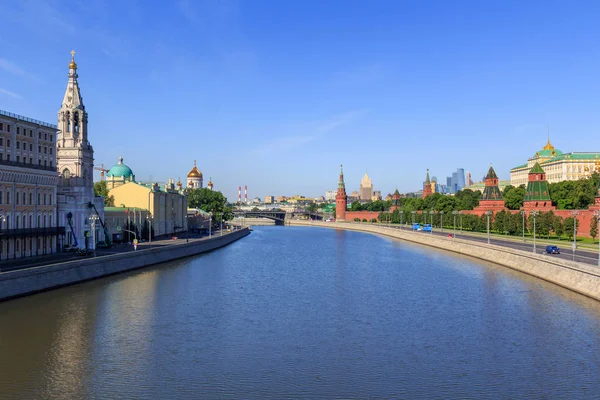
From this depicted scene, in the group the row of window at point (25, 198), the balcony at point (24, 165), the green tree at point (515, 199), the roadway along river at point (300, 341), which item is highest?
the balcony at point (24, 165)

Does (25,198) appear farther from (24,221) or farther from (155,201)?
(155,201)

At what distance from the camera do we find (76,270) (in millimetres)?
50875

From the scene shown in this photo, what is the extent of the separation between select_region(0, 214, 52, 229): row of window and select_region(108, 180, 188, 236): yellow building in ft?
117

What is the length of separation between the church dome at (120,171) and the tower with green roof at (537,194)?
79478 mm

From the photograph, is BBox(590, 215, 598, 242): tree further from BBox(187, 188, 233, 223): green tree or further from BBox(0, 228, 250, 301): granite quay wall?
BBox(187, 188, 233, 223): green tree

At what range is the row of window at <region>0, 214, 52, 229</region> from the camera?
53.6 m

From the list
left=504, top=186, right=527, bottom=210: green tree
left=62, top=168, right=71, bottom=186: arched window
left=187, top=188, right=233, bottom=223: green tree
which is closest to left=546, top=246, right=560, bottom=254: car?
left=62, top=168, right=71, bottom=186: arched window

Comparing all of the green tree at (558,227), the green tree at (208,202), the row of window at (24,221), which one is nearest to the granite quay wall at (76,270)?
the row of window at (24,221)

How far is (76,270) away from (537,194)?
3461 inches

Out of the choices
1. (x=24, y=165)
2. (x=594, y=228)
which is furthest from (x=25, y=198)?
(x=594, y=228)

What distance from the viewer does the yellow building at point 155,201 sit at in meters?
98.7

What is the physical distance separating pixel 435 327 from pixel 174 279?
30.1 m

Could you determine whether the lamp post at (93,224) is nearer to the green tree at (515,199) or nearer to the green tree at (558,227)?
the green tree at (558,227)

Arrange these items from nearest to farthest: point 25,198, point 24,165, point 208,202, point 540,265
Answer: point 25,198
point 24,165
point 540,265
point 208,202
